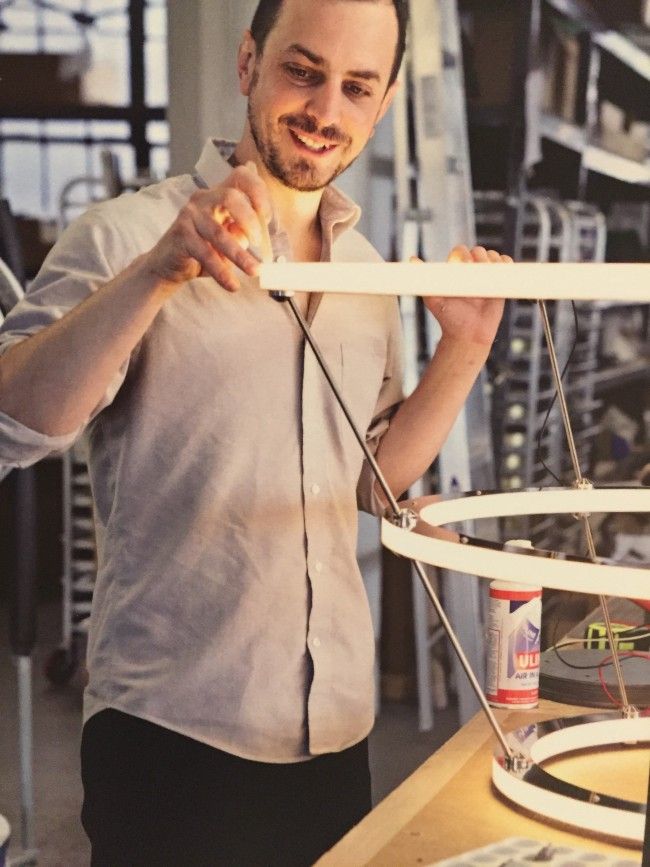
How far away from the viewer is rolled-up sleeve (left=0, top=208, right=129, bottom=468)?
4.51ft

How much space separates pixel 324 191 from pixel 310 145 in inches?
7.3

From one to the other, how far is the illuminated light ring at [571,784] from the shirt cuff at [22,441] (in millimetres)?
599

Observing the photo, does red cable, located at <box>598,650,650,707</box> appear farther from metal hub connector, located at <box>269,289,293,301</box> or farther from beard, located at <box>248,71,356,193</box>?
metal hub connector, located at <box>269,289,293,301</box>

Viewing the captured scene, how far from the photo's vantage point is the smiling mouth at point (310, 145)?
1.54 metres

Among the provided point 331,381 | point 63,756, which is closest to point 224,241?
point 331,381

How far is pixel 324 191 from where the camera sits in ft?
5.69

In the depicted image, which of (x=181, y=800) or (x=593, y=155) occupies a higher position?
(x=593, y=155)

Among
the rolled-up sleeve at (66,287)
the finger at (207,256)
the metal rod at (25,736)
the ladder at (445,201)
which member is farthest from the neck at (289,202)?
the ladder at (445,201)

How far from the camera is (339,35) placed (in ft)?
5.00

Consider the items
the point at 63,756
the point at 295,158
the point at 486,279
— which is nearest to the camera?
the point at 486,279

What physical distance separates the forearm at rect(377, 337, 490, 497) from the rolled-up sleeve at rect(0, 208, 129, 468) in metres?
0.44

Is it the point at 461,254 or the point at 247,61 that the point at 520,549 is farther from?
the point at 247,61

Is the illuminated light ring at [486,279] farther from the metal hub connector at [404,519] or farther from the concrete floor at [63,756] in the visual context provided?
the concrete floor at [63,756]

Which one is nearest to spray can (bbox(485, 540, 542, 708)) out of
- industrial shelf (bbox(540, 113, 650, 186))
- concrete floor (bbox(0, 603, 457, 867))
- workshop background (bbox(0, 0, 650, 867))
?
workshop background (bbox(0, 0, 650, 867))
